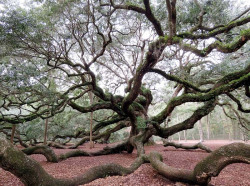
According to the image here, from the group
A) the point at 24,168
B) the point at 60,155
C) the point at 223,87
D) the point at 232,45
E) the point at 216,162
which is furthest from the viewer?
the point at 60,155

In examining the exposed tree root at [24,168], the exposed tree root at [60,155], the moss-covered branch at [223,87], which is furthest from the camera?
the exposed tree root at [60,155]

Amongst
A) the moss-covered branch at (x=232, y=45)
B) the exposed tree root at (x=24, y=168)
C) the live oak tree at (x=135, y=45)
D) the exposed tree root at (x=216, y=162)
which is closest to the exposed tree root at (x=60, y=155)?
the live oak tree at (x=135, y=45)

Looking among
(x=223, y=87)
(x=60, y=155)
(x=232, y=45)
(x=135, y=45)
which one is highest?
(x=135, y=45)

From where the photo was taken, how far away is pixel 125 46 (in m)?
9.57

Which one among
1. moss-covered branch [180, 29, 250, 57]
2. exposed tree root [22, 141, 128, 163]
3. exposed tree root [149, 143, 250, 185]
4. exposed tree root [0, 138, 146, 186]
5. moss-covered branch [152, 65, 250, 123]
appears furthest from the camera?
exposed tree root [22, 141, 128, 163]

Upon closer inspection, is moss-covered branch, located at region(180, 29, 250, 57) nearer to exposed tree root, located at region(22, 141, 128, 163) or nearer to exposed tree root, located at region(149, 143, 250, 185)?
exposed tree root, located at region(149, 143, 250, 185)

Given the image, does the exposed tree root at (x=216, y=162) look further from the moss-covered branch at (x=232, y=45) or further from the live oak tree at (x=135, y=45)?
the moss-covered branch at (x=232, y=45)

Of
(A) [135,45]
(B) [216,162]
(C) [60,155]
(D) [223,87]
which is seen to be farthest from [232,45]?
(C) [60,155]

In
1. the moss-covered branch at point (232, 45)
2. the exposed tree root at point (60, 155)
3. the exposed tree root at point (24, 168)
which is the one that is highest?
the moss-covered branch at point (232, 45)

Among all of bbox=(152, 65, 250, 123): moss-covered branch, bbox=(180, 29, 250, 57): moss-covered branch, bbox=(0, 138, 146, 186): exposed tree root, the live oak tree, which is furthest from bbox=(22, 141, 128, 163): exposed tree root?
bbox=(180, 29, 250, 57): moss-covered branch

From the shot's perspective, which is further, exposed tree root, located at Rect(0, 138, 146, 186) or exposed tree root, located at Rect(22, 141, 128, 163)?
exposed tree root, located at Rect(22, 141, 128, 163)

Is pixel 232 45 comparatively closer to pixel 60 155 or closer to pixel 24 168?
pixel 24 168

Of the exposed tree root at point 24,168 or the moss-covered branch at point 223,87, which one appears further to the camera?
the moss-covered branch at point 223,87

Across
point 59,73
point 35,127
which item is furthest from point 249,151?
point 35,127
